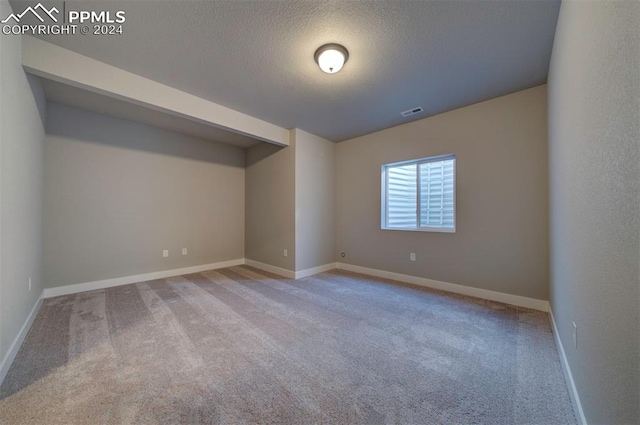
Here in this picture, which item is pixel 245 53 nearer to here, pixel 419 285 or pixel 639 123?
pixel 639 123

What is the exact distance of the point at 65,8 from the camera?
1791 millimetres

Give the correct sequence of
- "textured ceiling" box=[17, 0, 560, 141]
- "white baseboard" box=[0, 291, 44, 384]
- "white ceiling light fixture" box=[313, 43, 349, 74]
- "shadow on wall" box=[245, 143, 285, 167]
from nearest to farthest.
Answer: "white baseboard" box=[0, 291, 44, 384] < "textured ceiling" box=[17, 0, 560, 141] < "white ceiling light fixture" box=[313, 43, 349, 74] < "shadow on wall" box=[245, 143, 285, 167]

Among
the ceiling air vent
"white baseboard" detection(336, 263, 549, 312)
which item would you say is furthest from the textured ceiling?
"white baseboard" detection(336, 263, 549, 312)

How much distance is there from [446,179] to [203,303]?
367 cm

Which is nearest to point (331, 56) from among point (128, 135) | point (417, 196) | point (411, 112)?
point (411, 112)

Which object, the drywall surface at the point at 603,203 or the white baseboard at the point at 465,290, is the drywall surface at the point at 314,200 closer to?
the white baseboard at the point at 465,290

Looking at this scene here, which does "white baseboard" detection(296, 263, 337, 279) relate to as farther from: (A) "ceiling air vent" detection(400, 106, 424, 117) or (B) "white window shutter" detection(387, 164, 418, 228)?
(A) "ceiling air vent" detection(400, 106, 424, 117)

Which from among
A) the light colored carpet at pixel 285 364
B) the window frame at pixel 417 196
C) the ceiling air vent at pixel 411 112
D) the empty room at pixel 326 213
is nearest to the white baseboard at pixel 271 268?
the empty room at pixel 326 213

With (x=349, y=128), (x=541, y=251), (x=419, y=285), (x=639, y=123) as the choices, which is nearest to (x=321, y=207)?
(x=349, y=128)

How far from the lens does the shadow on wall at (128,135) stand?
3.26 metres

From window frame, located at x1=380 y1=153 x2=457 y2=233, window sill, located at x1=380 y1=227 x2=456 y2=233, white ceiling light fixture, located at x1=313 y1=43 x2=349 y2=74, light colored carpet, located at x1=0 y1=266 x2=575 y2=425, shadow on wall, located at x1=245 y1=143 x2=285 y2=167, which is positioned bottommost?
light colored carpet, located at x1=0 y1=266 x2=575 y2=425

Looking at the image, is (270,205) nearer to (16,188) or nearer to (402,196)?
(402,196)

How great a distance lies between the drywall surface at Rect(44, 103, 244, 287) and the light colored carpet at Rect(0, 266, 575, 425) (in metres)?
0.79

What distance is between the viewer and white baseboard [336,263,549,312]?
9.05ft
